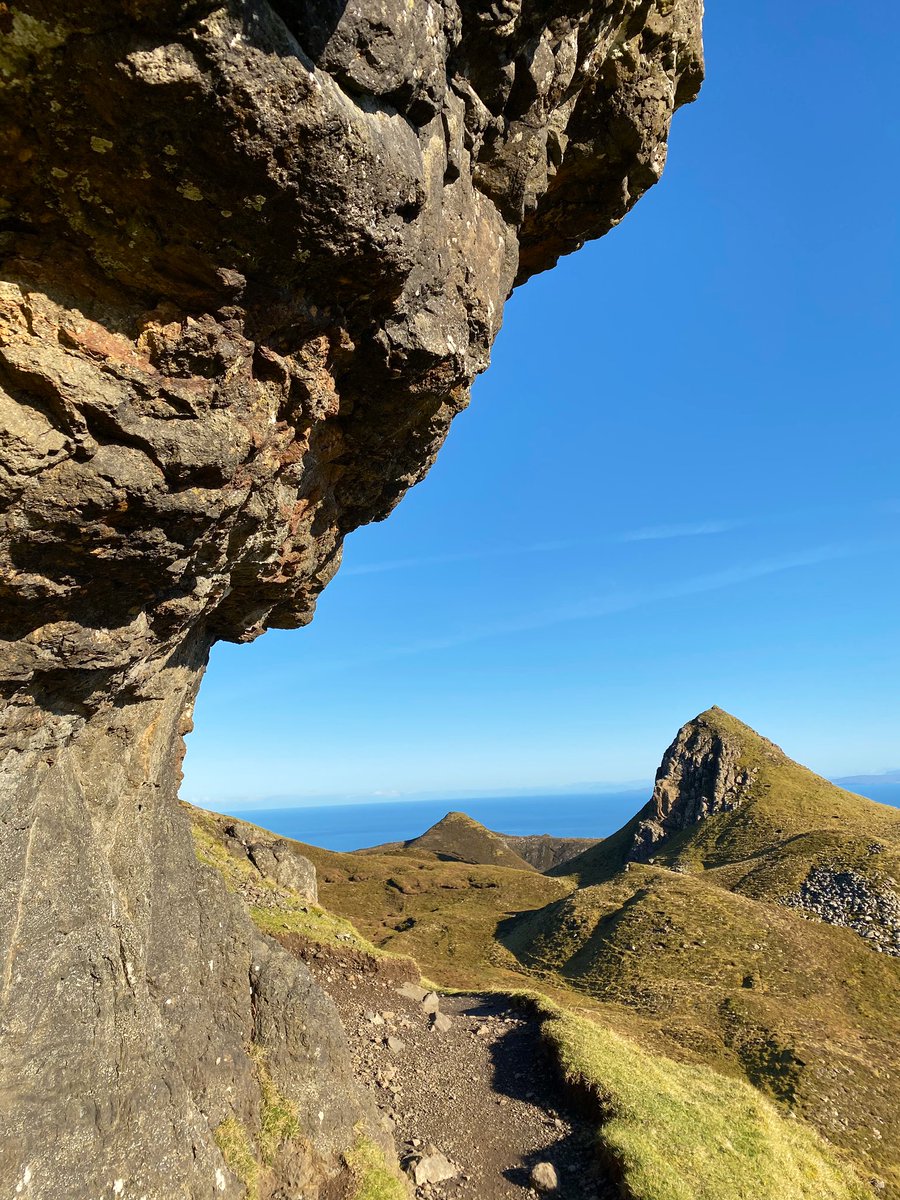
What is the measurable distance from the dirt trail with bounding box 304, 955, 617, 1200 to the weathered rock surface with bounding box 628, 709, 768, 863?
81.2 m

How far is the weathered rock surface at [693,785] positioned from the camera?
99.5 metres

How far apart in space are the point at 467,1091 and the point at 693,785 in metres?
96.1

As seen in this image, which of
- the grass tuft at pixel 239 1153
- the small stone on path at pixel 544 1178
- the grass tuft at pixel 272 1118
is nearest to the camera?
the grass tuft at pixel 239 1153

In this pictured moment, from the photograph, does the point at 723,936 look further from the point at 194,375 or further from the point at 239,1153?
the point at 194,375

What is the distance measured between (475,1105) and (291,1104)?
9074 mm

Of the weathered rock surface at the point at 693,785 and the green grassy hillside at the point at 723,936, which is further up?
the weathered rock surface at the point at 693,785

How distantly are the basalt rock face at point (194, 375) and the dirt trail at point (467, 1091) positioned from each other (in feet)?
14.4

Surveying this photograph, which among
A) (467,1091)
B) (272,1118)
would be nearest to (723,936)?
(467,1091)

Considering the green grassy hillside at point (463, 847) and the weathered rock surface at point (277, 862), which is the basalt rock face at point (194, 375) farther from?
the green grassy hillside at point (463, 847)

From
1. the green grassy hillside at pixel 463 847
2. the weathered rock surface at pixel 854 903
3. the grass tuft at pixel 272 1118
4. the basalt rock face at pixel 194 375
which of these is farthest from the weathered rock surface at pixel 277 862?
the green grassy hillside at pixel 463 847

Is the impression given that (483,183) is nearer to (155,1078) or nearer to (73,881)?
(73,881)

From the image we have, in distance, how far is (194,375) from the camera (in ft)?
32.8

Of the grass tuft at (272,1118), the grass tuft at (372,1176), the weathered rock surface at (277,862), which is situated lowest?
the grass tuft at (372,1176)

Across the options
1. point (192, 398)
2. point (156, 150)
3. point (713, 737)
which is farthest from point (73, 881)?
point (713, 737)
